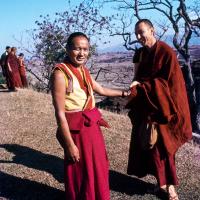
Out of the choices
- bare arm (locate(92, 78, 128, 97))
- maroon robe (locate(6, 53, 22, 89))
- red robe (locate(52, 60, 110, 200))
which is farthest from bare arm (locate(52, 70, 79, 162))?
maroon robe (locate(6, 53, 22, 89))

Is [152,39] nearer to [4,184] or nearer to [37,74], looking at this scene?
[4,184]

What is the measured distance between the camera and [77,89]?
393cm

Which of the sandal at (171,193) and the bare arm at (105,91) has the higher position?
the bare arm at (105,91)

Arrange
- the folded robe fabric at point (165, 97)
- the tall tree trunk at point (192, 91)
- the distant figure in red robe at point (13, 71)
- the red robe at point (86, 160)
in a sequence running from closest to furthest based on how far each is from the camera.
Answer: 1. the red robe at point (86, 160)
2. the folded robe fabric at point (165, 97)
3. the tall tree trunk at point (192, 91)
4. the distant figure in red robe at point (13, 71)

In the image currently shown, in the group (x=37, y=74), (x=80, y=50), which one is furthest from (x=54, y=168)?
(x=37, y=74)

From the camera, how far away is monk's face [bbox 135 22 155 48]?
4641mm

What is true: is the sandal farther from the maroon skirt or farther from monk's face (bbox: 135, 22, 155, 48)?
monk's face (bbox: 135, 22, 155, 48)

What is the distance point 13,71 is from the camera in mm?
15992

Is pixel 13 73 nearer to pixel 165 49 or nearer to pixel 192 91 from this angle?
pixel 192 91

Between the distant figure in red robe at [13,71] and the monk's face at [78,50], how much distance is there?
38.5 ft

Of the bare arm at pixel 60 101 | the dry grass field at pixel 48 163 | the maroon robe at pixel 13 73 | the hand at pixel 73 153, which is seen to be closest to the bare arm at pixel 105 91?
the bare arm at pixel 60 101

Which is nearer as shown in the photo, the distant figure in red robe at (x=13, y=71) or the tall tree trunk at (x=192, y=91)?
the tall tree trunk at (x=192, y=91)

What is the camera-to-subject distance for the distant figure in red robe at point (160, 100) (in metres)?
4.63

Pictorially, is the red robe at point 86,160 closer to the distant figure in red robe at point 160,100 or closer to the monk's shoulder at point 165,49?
the distant figure in red robe at point 160,100
